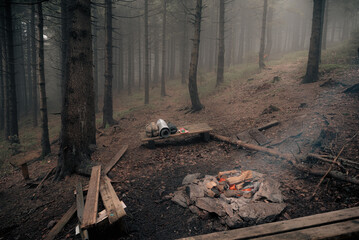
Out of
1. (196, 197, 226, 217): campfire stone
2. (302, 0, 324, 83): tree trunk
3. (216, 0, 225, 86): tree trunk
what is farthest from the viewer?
(216, 0, 225, 86): tree trunk

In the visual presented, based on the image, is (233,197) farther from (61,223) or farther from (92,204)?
(61,223)

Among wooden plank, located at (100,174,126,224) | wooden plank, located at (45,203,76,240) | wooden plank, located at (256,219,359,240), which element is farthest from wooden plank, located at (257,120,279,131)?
wooden plank, located at (45,203,76,240)

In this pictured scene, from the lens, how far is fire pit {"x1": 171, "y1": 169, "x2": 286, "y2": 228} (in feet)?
11.3

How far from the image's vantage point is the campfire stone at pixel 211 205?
364 cm

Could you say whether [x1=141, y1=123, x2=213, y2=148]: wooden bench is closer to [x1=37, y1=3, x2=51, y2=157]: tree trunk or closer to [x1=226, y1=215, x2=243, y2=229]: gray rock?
[x1=226, y1=215, x2=243, y2=229]: gray rock

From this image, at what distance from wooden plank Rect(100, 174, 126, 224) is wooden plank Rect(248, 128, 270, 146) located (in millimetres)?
5198

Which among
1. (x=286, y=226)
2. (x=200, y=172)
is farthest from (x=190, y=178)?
(x=286, y=226)

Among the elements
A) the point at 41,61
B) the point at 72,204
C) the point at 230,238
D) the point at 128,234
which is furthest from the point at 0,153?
the point at 230,238

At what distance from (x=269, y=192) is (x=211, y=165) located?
Result: 2125mm

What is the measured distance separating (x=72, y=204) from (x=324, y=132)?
7.81m

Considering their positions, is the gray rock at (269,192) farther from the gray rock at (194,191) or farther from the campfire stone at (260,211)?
the gray rock at (194,191)

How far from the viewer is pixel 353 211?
291cm

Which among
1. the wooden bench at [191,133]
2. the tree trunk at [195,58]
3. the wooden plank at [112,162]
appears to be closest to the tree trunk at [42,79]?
the wooden plank at [112,162]

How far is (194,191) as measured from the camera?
4.29 m
